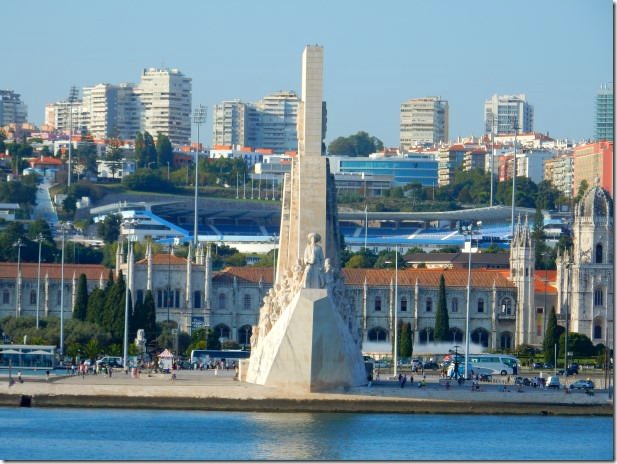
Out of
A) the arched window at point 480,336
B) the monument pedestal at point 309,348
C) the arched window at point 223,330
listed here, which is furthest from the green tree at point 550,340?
the monument pedestal at point 309,348

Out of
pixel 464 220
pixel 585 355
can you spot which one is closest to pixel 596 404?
pixel 585 355

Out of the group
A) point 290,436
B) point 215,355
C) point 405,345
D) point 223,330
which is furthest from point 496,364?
point 290,436

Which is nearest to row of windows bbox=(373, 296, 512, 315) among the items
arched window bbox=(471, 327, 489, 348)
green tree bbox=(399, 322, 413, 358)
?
arched window bbox=(471, 327, 489, 348)

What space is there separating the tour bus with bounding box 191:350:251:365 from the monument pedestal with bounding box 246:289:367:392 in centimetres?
2608

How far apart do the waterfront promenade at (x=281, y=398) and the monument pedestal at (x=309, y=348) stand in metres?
0.31

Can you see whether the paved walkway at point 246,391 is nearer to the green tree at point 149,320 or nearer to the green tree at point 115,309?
the green tree at point 115,309

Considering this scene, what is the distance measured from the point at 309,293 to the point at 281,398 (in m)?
2.81

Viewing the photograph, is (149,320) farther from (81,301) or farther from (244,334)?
(244,334)

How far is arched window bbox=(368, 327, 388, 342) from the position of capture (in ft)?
351

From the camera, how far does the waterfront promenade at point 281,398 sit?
203 ft

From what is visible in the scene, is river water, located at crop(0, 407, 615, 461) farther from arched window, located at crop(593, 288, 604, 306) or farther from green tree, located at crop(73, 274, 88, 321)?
arched window, located at crop(593, 288, 604, 306)

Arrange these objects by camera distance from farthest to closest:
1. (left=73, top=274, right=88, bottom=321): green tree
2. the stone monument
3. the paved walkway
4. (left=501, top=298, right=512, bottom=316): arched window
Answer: (left=501, top=298, right=512, bottom=316): arched window
(left=73, top=274, right=88, bottom=321): green tree
the paved walkway
the stone monument

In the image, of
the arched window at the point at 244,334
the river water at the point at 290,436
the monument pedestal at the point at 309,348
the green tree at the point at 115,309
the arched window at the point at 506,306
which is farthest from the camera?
the arched window at the point at 506,306

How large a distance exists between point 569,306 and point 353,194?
77.4 m
